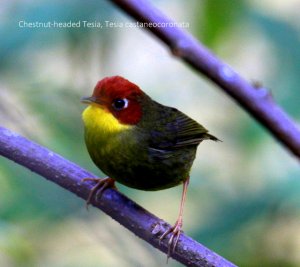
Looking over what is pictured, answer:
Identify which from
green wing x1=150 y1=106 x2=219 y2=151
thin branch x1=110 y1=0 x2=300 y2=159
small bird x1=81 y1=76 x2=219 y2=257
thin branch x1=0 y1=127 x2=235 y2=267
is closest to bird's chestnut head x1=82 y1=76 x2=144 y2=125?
small bird x1=81 y1=76 x2=219 y2=257

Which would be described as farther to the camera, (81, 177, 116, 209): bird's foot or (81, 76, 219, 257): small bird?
(81, 76, 219, 257): small bird

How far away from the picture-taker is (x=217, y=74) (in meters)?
0.84

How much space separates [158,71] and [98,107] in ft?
6.67

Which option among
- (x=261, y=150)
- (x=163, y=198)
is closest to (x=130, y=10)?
(x=261, y=150)

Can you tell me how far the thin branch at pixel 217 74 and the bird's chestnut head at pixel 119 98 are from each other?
6.70 feet

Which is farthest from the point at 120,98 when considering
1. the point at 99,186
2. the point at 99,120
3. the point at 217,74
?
the point at 217,74

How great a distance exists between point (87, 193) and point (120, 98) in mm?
634

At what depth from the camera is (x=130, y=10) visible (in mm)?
823

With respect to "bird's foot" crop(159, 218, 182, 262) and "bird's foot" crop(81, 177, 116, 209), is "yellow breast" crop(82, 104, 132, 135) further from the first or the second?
"bird's foot" crop(159, 218, 182, 262)

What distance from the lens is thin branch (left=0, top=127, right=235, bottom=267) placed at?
2.31 m

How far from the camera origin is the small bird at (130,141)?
2.94 metres

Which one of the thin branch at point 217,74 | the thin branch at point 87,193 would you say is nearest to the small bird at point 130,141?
the thin branch at point 87,193

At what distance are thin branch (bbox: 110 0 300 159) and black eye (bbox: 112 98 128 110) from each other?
212 centimetres

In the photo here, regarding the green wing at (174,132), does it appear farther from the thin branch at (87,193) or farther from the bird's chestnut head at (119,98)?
the thin branch at (87,193)
